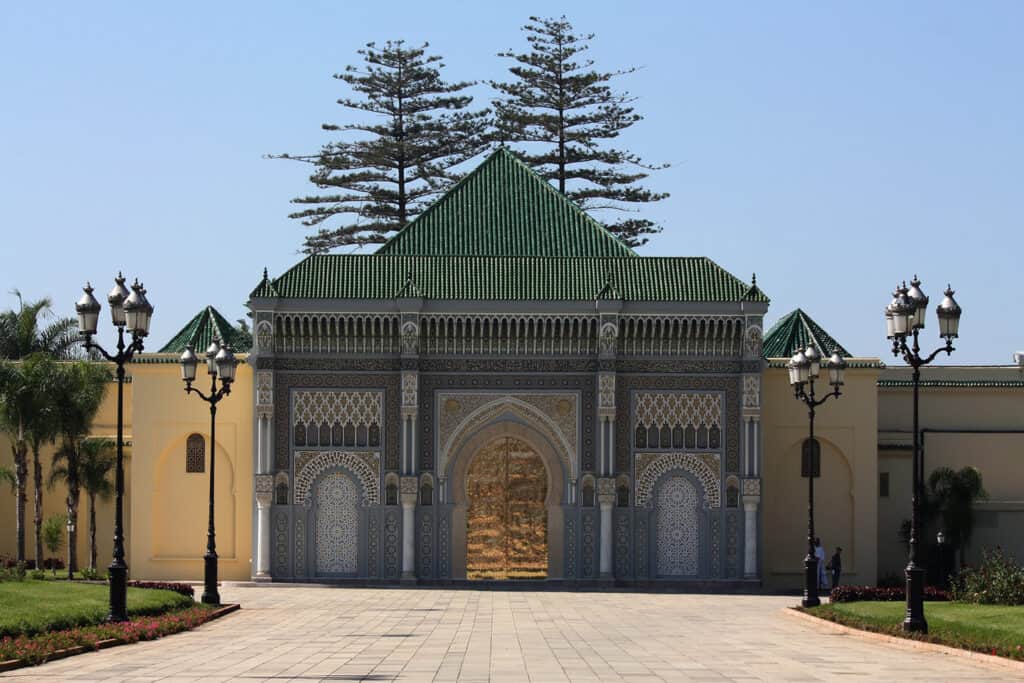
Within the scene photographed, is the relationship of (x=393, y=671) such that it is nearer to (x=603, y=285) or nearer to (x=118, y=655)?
(x=118, y=655)

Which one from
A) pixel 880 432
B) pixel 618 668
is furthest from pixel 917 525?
pixel 880 432

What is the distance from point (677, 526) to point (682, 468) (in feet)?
4.14

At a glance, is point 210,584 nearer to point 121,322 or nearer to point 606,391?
point 121,322

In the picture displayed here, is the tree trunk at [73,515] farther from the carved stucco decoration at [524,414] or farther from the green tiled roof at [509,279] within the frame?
the carved stucco decoration at [524,414]

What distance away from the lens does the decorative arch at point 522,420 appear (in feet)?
→ 127

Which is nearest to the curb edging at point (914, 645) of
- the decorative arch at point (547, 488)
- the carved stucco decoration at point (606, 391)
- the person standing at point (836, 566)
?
the person standing at point (836, 566)

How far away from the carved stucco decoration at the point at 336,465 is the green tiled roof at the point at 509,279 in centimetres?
341

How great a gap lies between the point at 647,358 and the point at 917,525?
47.8ft

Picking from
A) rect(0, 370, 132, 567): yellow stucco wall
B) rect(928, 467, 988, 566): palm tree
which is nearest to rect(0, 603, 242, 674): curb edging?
rect(0, 370, 132, 567): yellow stucco wall

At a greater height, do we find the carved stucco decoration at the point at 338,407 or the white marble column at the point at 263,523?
the carved stucco decoration at the point at 338,407

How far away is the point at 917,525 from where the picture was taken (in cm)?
2456

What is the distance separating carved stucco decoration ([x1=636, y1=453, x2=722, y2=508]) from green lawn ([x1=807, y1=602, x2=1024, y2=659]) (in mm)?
8814

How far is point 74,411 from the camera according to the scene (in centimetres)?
3947

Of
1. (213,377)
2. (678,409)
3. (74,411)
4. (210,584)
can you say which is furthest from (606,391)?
(74,411)
